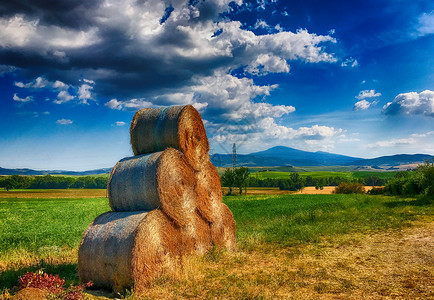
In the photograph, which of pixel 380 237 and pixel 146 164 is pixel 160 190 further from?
pixel 380 237

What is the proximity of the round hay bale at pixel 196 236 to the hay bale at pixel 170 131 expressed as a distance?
5.05 feet

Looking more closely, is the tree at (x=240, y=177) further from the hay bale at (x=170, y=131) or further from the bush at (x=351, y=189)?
the hay bale at (x=170, y=131)

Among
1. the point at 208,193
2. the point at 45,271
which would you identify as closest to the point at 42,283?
the point at 45,271

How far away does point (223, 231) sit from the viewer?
9.55 metres

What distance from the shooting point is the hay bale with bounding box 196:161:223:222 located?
8633 millimetres

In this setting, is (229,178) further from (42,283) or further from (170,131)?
(42,283)

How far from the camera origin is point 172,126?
816 centimetres

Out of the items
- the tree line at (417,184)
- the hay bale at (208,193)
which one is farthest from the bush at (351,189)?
the hay bale at (208,193)

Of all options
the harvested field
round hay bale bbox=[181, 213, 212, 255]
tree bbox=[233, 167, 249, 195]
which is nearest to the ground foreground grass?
round hay bale bbox=[181, 213, 212, 255]

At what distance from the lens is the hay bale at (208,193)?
28.3ft

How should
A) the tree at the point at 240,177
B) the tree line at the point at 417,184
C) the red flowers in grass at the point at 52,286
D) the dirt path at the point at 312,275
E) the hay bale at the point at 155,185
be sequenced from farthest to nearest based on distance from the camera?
1. the tree at the point at 240,177
2. the tree line at the point at 417,184
3. the hay bale at the point at 155,185
4. the dirt path at the point at 312,275
5. the red flowers in grass at the point at 52,286

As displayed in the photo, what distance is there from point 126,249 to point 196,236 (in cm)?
239

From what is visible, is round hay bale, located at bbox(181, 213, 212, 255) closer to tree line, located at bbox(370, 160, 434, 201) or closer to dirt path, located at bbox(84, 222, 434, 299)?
dirt path, located at bbox(84, 222, 434, 299)

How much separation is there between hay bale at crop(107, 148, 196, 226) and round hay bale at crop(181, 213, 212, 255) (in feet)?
1.07
